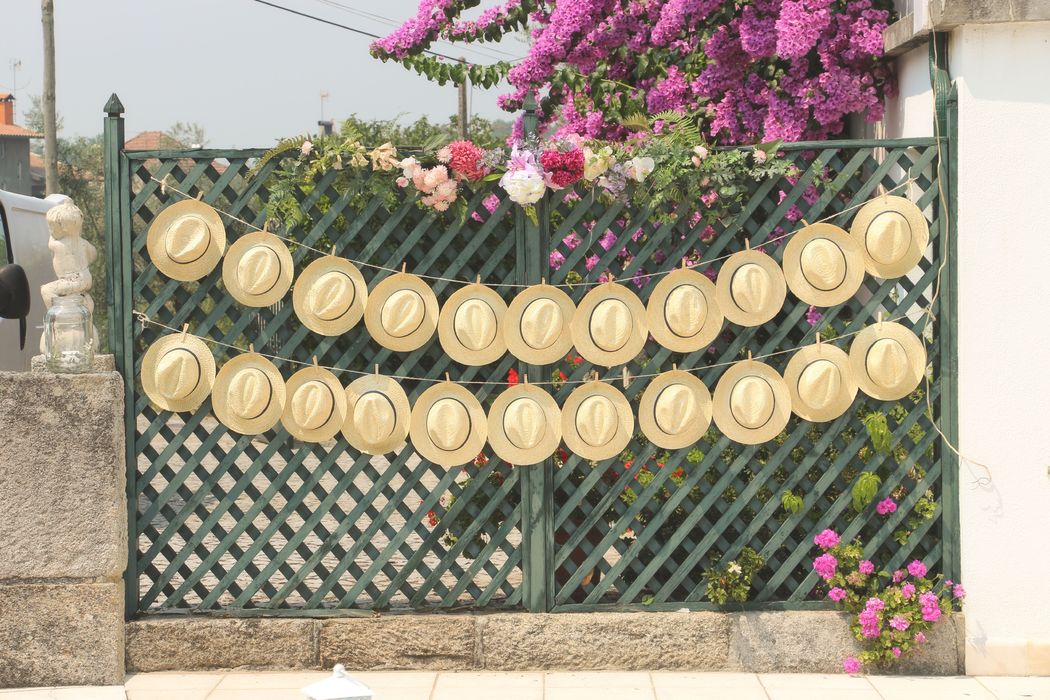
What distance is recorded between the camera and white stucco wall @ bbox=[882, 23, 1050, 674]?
5.33m

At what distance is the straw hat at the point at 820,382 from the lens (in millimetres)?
5422


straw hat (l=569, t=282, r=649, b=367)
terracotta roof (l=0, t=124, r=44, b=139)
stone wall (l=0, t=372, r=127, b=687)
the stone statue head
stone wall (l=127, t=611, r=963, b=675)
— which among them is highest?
terracotta roof (l=0, t=124, r=44, b=139)

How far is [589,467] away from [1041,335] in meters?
1.97

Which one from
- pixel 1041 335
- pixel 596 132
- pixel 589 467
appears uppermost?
pixel 596 132

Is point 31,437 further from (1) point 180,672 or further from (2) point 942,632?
(2) point 942,632

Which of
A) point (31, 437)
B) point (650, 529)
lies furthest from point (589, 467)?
point (31, 437)

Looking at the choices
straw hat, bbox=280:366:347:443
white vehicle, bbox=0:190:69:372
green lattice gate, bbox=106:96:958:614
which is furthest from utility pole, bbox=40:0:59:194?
straw hat, bbox=280:366:347:443

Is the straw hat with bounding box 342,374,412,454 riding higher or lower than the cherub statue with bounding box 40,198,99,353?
lower

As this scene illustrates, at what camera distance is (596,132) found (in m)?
7.82

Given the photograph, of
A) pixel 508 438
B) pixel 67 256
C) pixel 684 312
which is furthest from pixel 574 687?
pixel 67 256

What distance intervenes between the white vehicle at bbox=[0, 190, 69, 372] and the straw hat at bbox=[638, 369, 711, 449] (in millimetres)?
4825

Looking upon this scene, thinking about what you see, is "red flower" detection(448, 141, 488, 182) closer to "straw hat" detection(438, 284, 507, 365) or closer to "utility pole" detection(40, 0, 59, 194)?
"straw hat" detection(438, 284, 507, 365)

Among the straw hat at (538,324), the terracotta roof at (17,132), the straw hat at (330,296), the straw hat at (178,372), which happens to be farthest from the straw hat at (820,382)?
the terracotta roof at (17,132)

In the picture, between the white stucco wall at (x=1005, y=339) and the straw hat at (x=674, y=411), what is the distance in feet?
3.59
